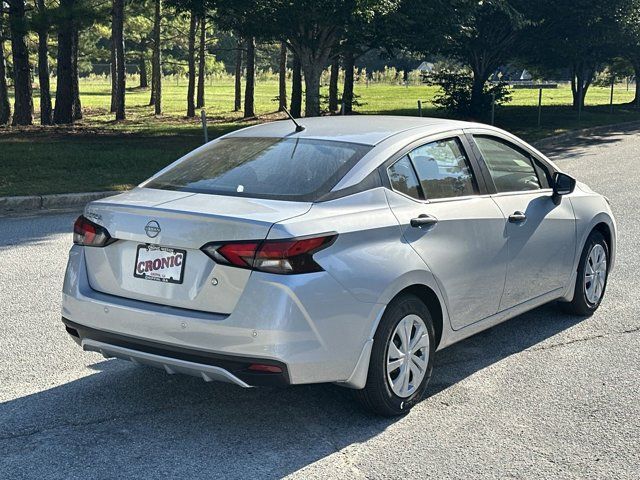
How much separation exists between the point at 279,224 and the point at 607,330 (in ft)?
10.9

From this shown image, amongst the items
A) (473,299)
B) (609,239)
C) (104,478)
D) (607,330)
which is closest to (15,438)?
(104,478)

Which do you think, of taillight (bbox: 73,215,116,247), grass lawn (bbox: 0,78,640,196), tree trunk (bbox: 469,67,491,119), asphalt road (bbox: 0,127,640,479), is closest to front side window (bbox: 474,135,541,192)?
asphalt road (bbox: 0,127,640,479)

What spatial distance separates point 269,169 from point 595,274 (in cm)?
311

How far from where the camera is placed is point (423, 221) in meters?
4.78

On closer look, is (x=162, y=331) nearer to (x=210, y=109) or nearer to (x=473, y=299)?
(x=473, y=299)

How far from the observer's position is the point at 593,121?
3244 centimetres

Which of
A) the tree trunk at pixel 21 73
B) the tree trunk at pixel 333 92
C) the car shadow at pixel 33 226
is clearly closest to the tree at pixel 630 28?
the tree trunk at pixel 333 92

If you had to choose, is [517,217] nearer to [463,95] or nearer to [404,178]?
[404,178]

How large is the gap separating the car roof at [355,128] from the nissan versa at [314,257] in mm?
18

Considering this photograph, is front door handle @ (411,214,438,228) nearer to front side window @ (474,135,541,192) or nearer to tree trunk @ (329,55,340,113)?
front side window @ (474,135,541,192)

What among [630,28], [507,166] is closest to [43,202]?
[507,166]

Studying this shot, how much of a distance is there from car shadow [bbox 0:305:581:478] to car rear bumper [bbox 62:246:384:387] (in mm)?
357

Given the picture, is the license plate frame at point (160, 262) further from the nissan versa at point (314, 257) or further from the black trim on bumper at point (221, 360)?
the black trim on bumper at point (221, 360)

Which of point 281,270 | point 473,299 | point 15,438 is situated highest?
point 281,270
